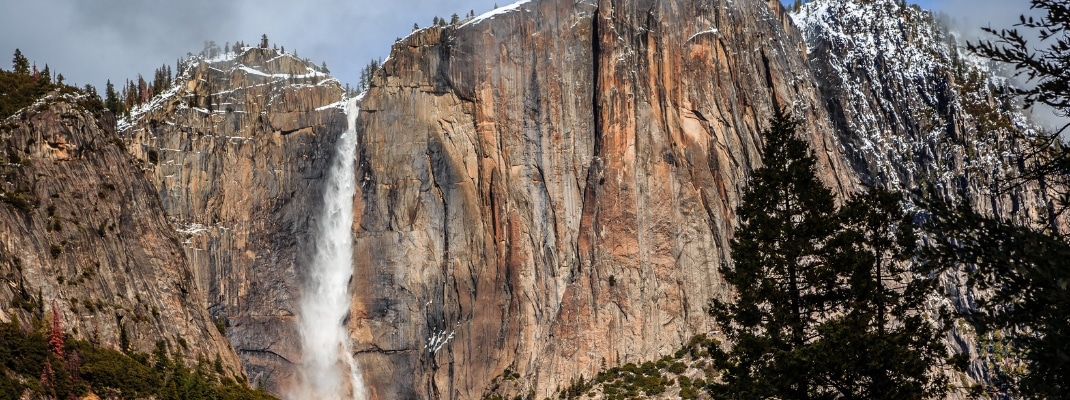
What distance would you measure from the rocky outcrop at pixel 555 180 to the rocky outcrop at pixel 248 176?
22.4 feet

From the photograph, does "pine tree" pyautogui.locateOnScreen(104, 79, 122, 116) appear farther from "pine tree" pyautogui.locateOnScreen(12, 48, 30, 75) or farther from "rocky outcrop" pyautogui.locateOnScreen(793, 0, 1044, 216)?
"rocky outcrop" pyautogui.locateOnScreen(793, 0, 1044, 216)

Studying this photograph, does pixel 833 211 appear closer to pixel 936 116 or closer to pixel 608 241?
pixel 608 241

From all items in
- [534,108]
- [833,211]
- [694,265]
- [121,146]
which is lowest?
[833,211]

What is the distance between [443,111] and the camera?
131m

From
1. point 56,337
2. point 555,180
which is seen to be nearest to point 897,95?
point 555,180

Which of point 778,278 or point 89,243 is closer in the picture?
point 778,278

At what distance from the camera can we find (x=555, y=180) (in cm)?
12725

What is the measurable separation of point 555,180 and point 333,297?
92.2 feet

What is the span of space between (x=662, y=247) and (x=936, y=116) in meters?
50.7

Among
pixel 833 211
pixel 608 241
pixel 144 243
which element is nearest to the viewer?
pixel 833 211

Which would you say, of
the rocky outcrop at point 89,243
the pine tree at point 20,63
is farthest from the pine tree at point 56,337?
the pine tree at point 20,63

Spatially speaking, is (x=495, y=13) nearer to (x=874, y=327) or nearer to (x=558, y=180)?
(x=558, y=180)

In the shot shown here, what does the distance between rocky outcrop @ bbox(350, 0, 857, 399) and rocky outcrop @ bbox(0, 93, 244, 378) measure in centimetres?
3006

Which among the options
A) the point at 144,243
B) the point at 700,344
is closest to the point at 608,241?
the point at 700,344
